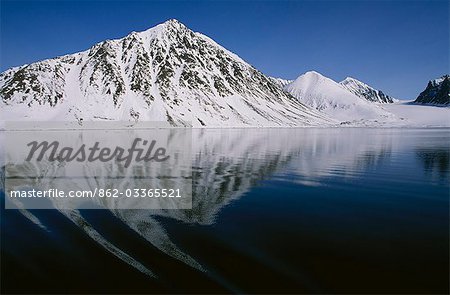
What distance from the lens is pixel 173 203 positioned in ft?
59.7

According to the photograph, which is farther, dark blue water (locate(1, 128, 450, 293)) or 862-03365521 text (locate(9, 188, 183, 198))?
862-03365521 text (locate(9, 188, 183, 198))

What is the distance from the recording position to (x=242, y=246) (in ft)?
40.1

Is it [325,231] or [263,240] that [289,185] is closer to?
[325,231]

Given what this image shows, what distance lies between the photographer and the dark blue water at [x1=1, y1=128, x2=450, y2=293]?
31.0 feet
